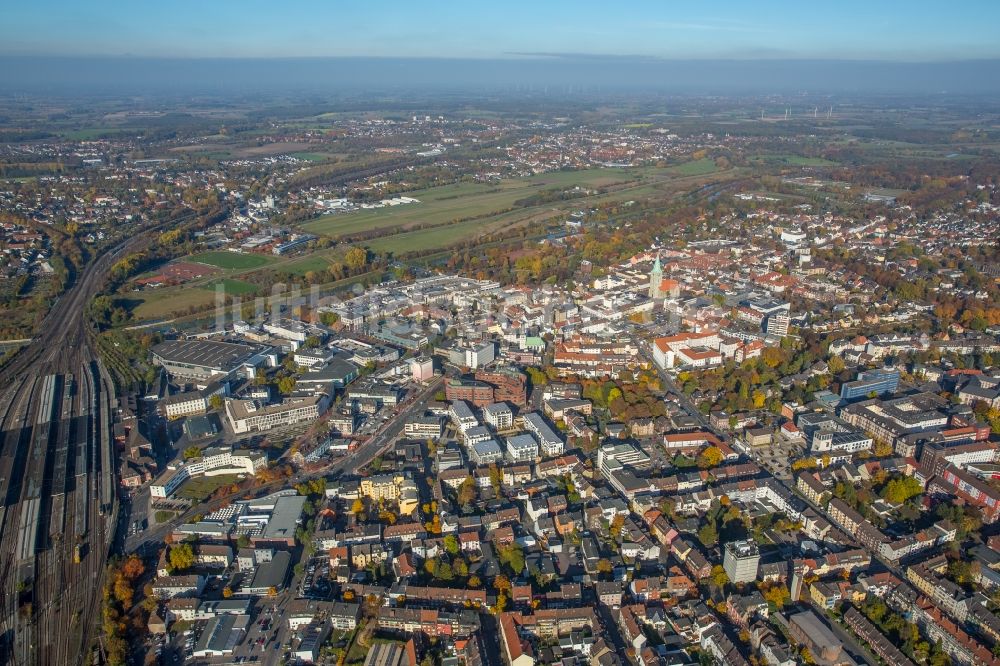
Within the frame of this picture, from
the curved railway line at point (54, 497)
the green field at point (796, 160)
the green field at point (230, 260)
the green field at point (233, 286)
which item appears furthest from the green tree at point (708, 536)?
the green field at point (796, 160)

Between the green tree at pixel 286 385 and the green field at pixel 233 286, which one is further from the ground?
the green field at pixel 233 286

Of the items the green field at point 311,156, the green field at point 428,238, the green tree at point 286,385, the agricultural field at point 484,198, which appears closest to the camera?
the green tree at point 286,385

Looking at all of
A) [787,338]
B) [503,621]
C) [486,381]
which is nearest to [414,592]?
[503,621]

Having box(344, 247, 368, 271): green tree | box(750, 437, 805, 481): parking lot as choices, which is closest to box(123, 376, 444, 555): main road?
box(750, 437, 805, 481): parking lot

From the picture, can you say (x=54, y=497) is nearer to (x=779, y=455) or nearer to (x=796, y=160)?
(x=779, y=455)

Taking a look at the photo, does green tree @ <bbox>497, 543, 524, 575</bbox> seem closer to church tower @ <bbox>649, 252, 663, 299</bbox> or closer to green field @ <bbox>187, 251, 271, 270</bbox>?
church tower @ <bbox>649, 252, 663, 299</bbox>

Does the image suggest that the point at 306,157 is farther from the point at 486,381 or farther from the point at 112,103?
the point at 112,103

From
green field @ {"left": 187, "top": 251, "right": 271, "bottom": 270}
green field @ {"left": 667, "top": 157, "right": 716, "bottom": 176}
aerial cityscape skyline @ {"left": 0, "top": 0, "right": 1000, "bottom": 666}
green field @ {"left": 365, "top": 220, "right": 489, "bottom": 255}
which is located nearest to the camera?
aerial cityscape skyline @ {"left": 0, "top": 0, "right": 1000, "bottom": 666}

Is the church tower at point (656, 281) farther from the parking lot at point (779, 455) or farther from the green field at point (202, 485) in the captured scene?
the green field at point (202, 485)
